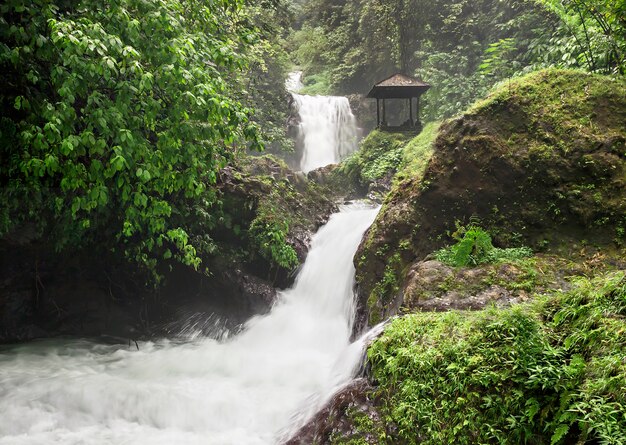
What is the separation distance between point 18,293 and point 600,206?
9.84 meters

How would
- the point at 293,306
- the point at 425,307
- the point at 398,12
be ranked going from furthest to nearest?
1. the point at 398,12
2. the point at 293,306
3. the point at 425,307

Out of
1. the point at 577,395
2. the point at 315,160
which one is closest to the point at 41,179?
the point at 577,395

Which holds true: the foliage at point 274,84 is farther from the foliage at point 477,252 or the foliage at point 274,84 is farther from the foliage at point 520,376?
the foliage at point 520,376

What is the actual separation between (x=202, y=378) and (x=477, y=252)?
4.60m

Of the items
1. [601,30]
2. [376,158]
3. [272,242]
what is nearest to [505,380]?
[272,242]

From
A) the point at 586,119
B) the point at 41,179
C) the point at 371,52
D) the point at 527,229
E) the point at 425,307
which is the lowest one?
the point at 425,307

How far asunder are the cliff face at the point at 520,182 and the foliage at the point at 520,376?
80.0 inches

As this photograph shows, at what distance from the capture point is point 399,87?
14.1 meters

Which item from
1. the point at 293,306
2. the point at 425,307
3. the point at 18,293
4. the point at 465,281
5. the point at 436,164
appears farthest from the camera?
the point at 293,306

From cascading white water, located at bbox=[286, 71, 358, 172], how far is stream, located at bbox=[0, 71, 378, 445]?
462 inches

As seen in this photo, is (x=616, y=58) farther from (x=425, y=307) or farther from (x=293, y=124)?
(x=293, y=124)

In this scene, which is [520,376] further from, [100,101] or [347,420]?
[100,101]

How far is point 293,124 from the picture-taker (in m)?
21.5

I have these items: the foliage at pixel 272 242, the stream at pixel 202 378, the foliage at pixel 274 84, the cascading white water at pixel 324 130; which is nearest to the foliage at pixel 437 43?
the cascading white water at pixel 324 130
